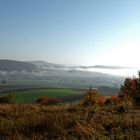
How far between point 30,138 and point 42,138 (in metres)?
0.39

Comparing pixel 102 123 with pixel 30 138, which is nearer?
pixel 30 138

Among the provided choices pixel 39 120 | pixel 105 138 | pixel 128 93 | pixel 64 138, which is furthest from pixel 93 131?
pixel 128 93

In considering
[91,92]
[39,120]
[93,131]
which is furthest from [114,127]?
[91,92]

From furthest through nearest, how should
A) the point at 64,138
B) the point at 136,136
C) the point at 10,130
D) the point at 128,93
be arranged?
the point at 128,93, the point at 10,130, the point at 136,136, the point at 64,138

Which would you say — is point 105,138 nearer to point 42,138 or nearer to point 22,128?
point 42,138

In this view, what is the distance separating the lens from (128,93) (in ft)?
250

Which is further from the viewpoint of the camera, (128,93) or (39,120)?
(128,93)

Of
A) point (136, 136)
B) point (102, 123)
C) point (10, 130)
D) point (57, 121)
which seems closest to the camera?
point (136, 136)

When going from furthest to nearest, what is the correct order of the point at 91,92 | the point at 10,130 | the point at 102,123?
the point at 91,92
the point at 102,123
the point at 10,130

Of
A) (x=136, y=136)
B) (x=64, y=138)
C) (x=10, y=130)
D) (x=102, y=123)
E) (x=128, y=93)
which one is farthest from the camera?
(x=128, y=93)

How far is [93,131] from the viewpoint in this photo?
26.5 feet

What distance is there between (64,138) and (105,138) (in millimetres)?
1262

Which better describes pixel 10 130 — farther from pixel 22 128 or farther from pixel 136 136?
pixel 136 136

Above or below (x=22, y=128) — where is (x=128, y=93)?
below
